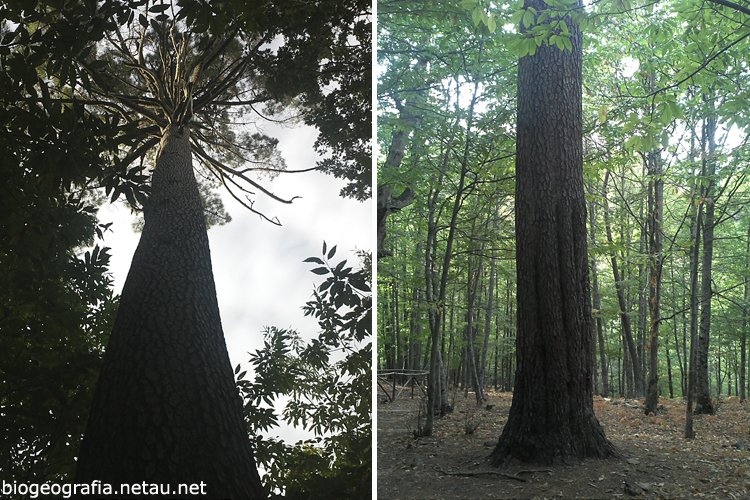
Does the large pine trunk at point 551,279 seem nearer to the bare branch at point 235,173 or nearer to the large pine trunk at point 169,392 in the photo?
the large pine trunk at point 169,392

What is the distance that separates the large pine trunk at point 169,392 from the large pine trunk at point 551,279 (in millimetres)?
1730

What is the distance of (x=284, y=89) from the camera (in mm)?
3986

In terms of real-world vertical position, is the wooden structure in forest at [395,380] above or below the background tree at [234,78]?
below

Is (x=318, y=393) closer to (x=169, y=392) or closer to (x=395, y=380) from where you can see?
(x=169, y=392)

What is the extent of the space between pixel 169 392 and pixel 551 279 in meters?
2.20

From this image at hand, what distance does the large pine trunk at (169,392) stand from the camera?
4.67 ft

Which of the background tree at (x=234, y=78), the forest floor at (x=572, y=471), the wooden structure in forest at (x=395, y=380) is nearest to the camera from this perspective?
the forest floor at (x=572, y=471)

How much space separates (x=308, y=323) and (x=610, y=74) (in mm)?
5002

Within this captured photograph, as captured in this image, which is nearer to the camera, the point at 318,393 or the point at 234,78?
the point at 318,393

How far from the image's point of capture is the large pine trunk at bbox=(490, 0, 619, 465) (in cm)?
265

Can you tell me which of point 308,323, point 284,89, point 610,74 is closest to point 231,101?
point 284,89

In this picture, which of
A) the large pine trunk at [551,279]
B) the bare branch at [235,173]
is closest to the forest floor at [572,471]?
the large pine trunk at [551,279]

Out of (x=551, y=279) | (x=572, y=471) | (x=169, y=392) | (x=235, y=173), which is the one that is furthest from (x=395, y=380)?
(x=169, y=392)

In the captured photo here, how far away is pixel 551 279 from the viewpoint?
2.85 m
